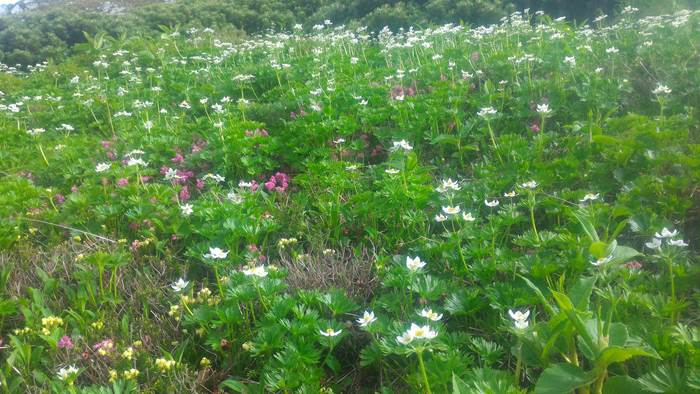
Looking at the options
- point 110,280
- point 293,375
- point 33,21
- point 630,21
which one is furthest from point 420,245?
point 33,21

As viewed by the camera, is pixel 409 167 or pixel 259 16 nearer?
pixel 409 167

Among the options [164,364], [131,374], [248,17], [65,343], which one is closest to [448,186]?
[164,364]

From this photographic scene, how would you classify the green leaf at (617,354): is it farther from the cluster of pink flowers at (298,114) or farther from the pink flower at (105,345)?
the cluster of pink flowers at (298,114)

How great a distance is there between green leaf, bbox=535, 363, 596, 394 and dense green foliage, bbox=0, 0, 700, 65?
9.53m

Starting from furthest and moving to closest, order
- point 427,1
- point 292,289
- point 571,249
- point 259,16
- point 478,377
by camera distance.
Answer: point 259,16
point 427,1
point 292,289
point 571,249
point 478,377

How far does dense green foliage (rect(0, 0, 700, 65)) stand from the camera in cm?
1098

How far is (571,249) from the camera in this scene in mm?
2572

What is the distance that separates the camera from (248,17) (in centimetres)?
1582

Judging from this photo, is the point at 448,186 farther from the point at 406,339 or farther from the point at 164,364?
the point at 164,364

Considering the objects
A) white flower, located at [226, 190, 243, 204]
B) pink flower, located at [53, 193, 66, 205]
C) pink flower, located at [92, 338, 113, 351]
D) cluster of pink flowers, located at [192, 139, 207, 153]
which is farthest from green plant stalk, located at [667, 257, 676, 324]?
pink flower, located at [53, 193, 66, 205]

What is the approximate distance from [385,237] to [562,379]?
156 centimetres

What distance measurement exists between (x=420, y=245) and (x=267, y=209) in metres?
1.20

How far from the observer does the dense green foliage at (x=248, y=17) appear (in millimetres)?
10977

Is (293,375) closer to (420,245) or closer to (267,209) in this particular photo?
(420,245)
